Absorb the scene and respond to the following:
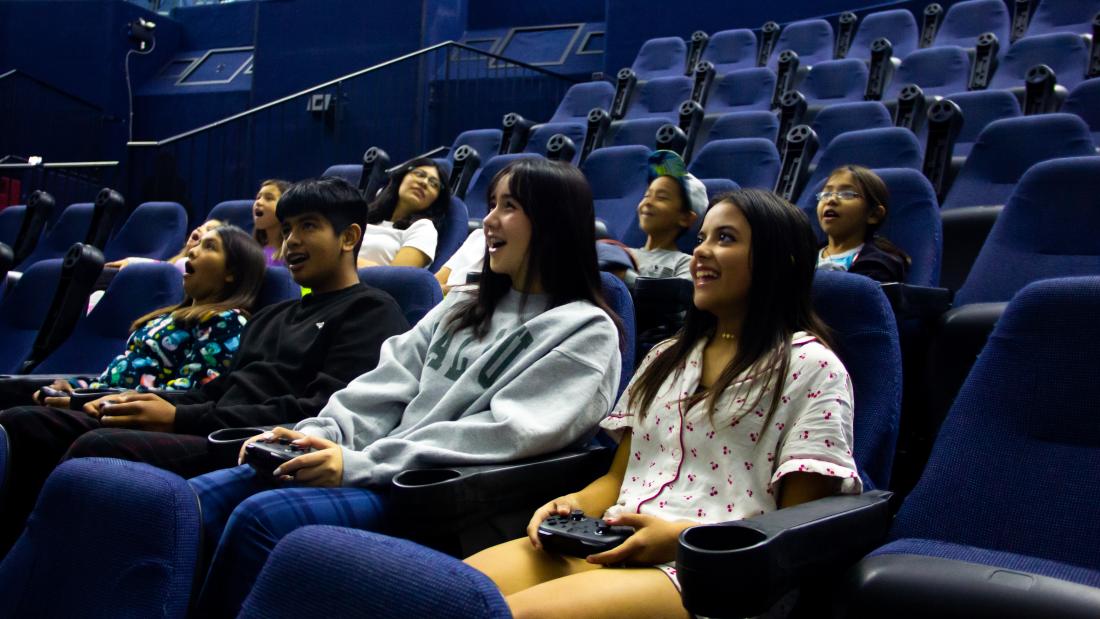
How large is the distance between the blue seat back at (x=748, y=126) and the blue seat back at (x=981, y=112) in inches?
31.4

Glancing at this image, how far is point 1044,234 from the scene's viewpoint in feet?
6.87

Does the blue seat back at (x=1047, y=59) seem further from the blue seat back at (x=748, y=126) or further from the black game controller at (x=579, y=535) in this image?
the black game controller at (x=579, y=535)

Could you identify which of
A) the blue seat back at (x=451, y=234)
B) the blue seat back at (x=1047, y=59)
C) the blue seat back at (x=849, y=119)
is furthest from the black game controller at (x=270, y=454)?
the blue seat back at (x=1047, y=59)

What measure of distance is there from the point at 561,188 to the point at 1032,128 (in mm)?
1829

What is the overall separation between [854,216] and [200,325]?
159cm

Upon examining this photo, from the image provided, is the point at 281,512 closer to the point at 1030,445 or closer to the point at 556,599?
the point at 556,599

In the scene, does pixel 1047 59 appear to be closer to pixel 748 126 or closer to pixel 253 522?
pixel 748 126

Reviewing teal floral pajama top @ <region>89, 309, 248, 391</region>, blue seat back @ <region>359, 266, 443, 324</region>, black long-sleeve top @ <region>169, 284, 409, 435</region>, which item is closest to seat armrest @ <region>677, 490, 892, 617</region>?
black long-sleeve top @ <region>169, 284, 409, 435</region>

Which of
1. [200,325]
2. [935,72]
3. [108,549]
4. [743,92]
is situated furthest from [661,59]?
[108,549]

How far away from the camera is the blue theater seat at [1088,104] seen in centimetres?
359

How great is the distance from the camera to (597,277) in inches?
66.6

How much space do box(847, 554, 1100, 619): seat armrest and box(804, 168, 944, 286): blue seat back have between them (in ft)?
4.66

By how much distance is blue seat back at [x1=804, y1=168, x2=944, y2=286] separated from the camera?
7.63 ft

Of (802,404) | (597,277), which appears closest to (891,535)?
(802,404)
